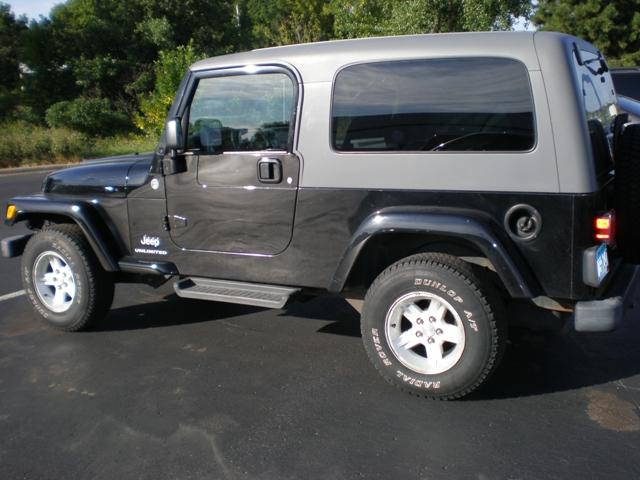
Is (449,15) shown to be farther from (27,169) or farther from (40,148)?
(40,148)

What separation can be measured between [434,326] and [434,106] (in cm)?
123

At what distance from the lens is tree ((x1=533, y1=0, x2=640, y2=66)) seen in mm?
29438

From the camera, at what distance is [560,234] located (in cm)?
315

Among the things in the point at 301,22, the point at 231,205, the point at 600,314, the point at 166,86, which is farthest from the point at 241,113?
the point at 301,22

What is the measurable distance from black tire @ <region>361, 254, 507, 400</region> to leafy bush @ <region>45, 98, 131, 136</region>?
1040 inches

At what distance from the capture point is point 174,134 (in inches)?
160

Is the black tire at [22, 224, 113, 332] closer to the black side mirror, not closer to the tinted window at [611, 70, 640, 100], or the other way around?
the black side mirror

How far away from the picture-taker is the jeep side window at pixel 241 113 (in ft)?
12.7

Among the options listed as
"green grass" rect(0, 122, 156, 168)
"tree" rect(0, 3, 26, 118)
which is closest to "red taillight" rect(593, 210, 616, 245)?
"green grass" rect(0, 122, 156, 168)

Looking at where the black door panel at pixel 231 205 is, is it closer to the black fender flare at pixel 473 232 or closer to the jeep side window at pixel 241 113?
the jeep side window at pixel 241 113

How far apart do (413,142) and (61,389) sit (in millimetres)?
2634

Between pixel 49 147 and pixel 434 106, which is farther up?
pixel 434 106

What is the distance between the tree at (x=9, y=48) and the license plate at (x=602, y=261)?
3326cm

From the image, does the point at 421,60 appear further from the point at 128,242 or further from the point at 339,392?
the point at 128,242
